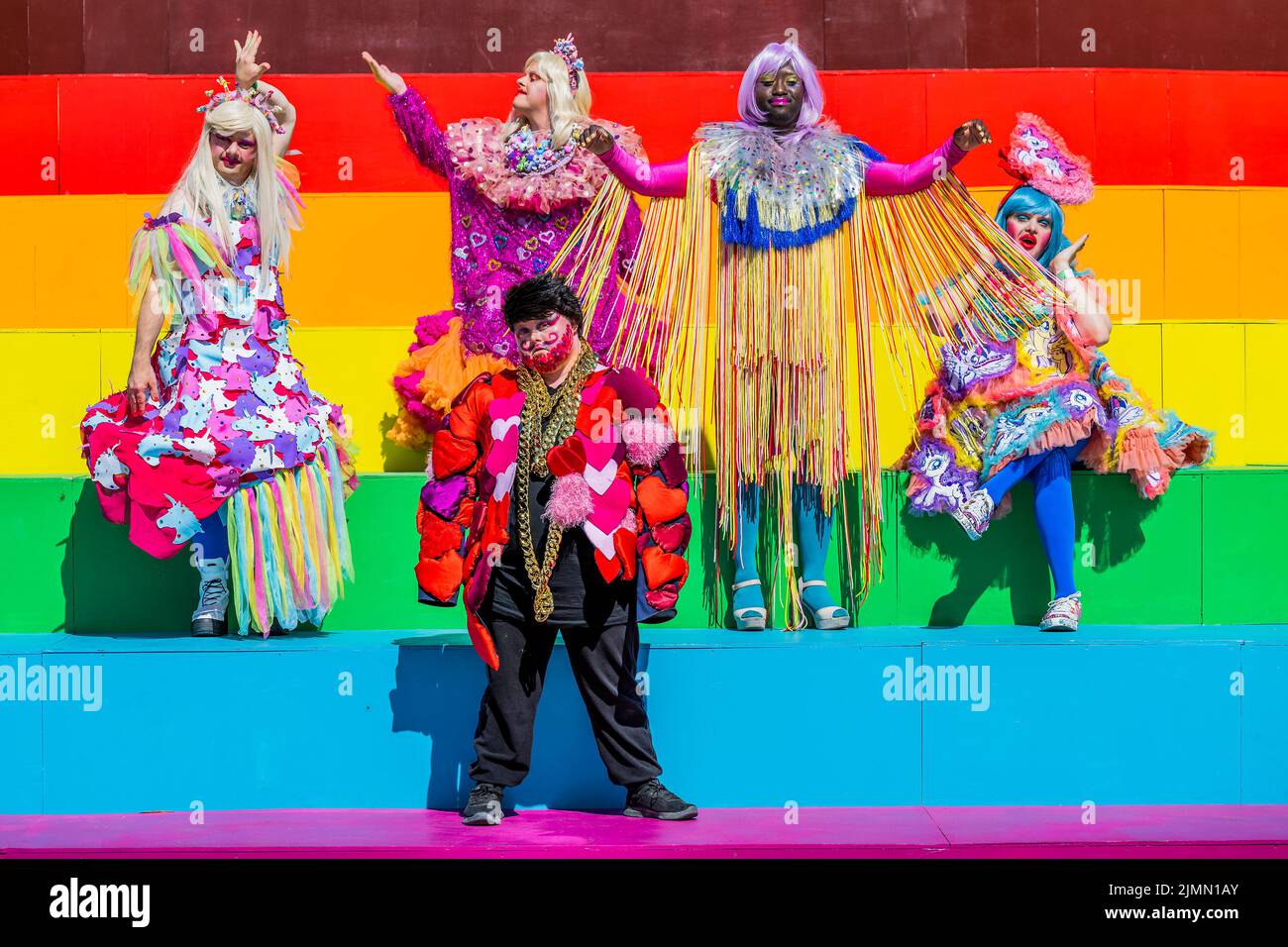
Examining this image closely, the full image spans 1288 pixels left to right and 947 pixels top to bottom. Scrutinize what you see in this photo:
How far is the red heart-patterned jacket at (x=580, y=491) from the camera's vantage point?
161 inches

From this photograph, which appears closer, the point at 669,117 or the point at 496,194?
the point at 496,194

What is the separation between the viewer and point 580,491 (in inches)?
160

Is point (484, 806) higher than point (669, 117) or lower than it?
lower

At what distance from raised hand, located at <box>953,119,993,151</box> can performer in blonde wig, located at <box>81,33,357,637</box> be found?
6.14 feet

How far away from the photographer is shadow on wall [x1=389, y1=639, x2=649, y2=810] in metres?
4.41

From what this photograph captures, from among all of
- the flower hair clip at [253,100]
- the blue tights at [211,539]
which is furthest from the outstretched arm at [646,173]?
the blue tights at [211,539]

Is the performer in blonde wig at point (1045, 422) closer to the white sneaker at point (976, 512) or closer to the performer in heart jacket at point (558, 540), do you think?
the white sneaker at point (976, 512)

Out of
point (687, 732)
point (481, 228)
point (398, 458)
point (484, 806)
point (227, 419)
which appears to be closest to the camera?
point (484, 806)

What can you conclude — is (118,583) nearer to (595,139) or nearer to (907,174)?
(595,139)

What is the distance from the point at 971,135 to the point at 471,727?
201 cm

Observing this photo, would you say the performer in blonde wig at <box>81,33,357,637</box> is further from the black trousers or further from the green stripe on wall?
the black trousers
